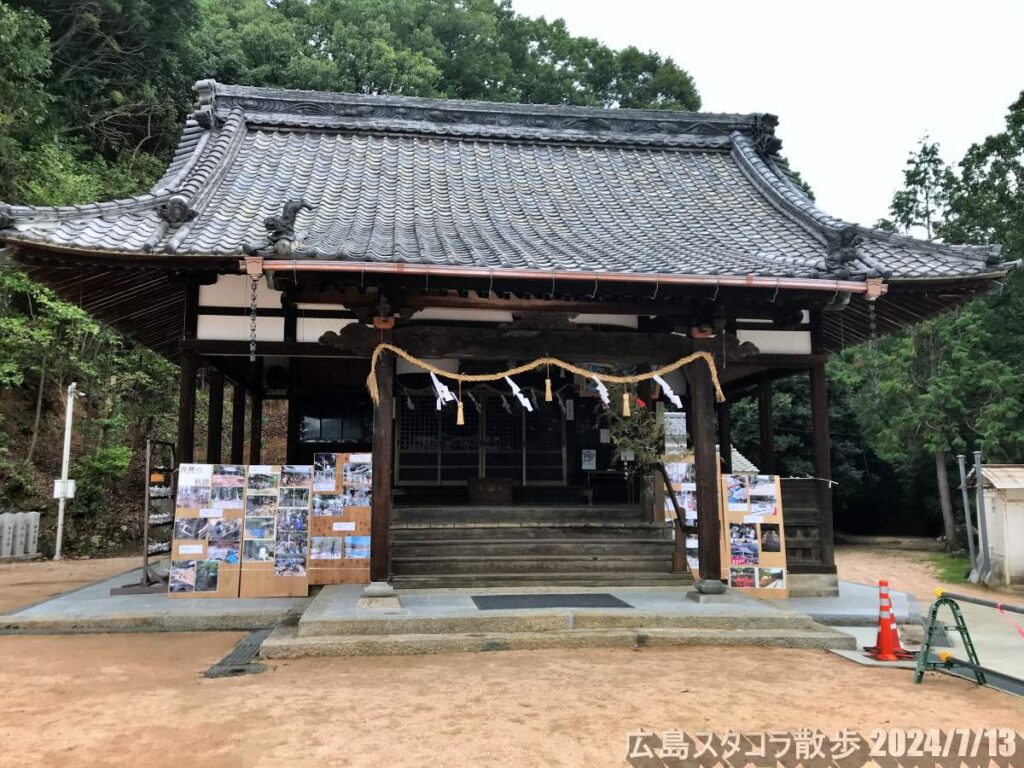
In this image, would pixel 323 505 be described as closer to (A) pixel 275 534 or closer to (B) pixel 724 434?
(A) pixel 275 534

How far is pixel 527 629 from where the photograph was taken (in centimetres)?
701

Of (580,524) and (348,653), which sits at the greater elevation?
(580,524)

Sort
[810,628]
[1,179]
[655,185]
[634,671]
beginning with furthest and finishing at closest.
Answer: [1,179] → [655,185] → [810,628] → [634,671]

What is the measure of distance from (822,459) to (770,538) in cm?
134

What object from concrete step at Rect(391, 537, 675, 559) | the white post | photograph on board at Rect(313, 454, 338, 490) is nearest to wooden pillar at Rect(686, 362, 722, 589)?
concrete step at Rect(391, 537, 675, 559)

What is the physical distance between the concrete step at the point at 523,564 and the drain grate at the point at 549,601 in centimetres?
97

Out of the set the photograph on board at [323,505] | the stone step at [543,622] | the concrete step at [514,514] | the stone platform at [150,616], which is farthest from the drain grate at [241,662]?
the concrete step at [514,514]

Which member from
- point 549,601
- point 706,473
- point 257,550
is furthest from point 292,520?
point 706,473

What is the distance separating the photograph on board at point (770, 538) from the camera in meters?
9.23

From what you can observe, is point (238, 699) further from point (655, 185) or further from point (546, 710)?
point (655, 185)

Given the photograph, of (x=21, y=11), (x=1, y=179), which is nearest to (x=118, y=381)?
(x=1, y=179)

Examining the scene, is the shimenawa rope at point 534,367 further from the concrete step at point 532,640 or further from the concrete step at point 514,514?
the concrete step at point 514,514

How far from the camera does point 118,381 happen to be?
19875 millimetres

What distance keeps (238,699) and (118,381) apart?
17462 millimetres
